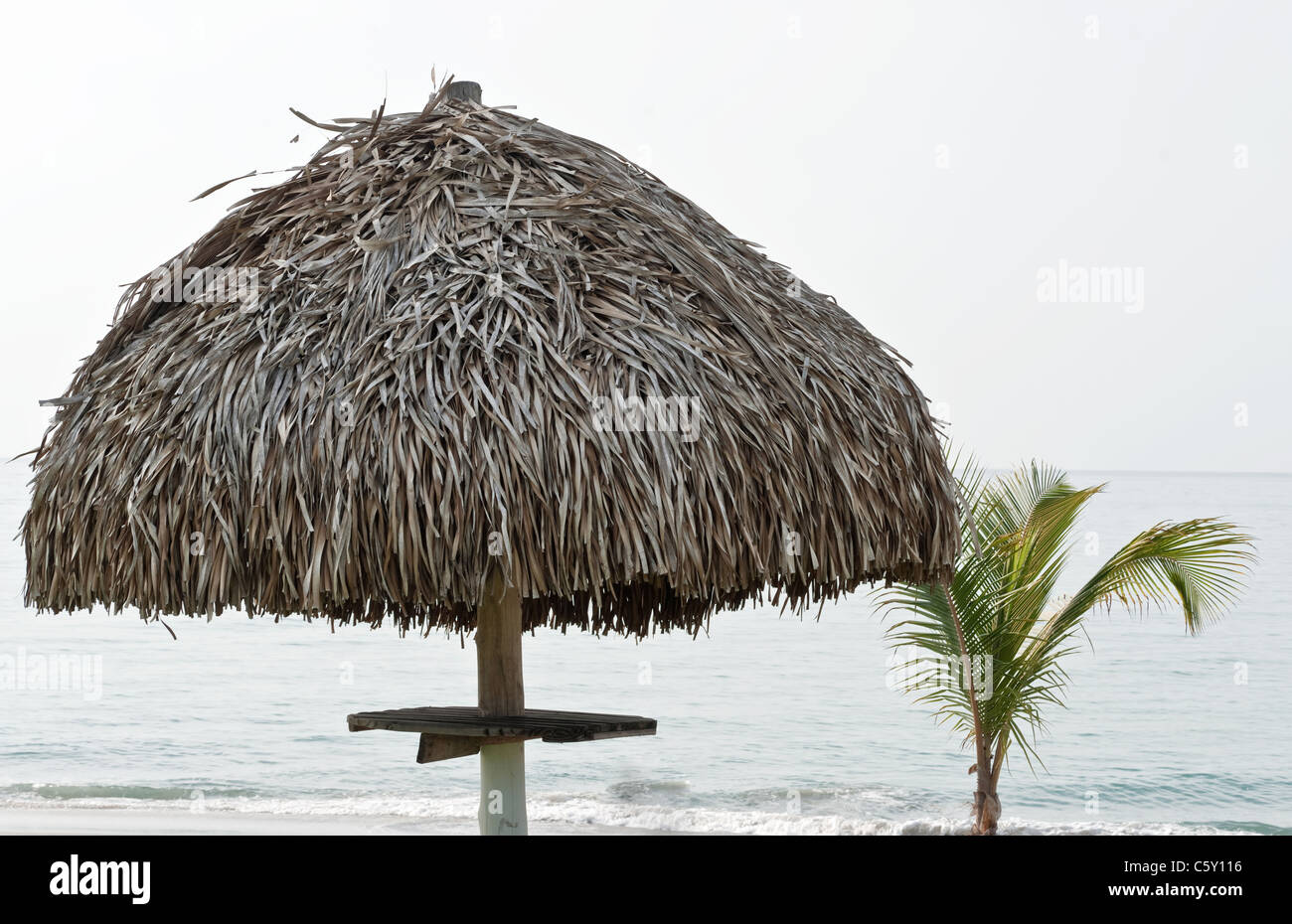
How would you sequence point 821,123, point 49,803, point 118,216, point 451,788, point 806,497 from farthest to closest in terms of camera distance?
1. point 821,123
2. point 118,216
3. point 451,788
4. point 49,803
5. point 806,497

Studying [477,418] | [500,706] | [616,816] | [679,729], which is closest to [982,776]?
[500,706]

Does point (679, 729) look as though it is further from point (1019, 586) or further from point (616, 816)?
point (1019, 586)

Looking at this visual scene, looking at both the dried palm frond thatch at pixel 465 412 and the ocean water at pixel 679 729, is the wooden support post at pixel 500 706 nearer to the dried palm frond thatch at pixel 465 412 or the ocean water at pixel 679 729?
the dried palm frond thatch at pixel 465 412

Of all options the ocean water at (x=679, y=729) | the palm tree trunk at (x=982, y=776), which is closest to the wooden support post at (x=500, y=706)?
the palm tree trunk at (x=982, y=776)

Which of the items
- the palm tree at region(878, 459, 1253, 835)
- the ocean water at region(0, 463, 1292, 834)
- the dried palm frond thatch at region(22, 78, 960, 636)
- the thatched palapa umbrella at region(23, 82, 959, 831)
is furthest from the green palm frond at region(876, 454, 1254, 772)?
the ocean water at region(0, 463, 1292, 834)

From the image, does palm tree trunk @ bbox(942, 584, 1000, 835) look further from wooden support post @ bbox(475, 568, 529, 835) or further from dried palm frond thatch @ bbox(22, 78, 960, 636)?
wooden support post @ bbox(475, 568, 529, 835)

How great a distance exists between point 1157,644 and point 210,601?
62.4ft

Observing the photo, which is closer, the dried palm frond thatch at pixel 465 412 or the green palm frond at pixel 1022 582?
the dried palm frond thatch at pixel 465 412

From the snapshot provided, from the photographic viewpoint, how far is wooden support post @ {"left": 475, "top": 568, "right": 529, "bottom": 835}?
3686 mm

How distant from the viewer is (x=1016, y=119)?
20391 mm

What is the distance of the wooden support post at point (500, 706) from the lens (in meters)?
3.69

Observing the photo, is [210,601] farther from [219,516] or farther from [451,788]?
[451,788]

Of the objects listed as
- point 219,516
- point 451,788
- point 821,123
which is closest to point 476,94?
point 219,516

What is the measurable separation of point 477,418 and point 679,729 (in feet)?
43.3
